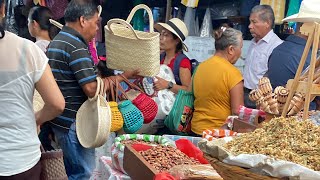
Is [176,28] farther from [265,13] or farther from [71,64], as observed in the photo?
[71,64]

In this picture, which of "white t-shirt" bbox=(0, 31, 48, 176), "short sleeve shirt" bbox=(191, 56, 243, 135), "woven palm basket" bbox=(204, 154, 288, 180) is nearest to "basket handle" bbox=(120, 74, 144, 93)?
"short sleeve shirt" bbox=(191, 56, 243, 135)

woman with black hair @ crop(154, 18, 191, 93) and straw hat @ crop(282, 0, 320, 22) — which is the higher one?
straw hat @ crop(282, 0, 320, 22)

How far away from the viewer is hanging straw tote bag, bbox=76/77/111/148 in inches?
131

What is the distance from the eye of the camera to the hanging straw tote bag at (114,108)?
360 centimetres

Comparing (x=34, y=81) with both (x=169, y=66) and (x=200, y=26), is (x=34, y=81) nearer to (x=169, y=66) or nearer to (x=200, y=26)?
(x=169, y=66)

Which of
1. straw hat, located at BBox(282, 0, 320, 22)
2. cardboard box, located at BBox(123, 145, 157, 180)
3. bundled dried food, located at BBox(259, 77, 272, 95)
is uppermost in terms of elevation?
straw hat, located at BBox(282, 0, 320, 22)

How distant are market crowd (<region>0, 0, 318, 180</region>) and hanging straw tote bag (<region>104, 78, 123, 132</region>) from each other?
149 mm

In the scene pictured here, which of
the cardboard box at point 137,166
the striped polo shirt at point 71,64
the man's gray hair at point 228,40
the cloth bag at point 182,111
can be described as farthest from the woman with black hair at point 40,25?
the cardboard box at point 137,166

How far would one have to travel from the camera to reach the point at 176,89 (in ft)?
14.8

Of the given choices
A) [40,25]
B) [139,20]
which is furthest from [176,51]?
[139,20]

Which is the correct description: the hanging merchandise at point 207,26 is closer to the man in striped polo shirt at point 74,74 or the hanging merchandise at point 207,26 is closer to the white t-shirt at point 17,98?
the man in striped polo shirt at point 74,74

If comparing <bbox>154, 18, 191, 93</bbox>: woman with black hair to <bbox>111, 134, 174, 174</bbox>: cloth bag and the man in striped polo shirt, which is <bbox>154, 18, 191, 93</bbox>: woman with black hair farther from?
<bbox>111, 134, 174, 174</bbox>: cloth bag

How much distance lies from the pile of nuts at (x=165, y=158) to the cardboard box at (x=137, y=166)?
0.05m

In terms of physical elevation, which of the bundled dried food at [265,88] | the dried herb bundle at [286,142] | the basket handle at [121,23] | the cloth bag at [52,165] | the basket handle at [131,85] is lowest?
the cloth bag at [52,165]
